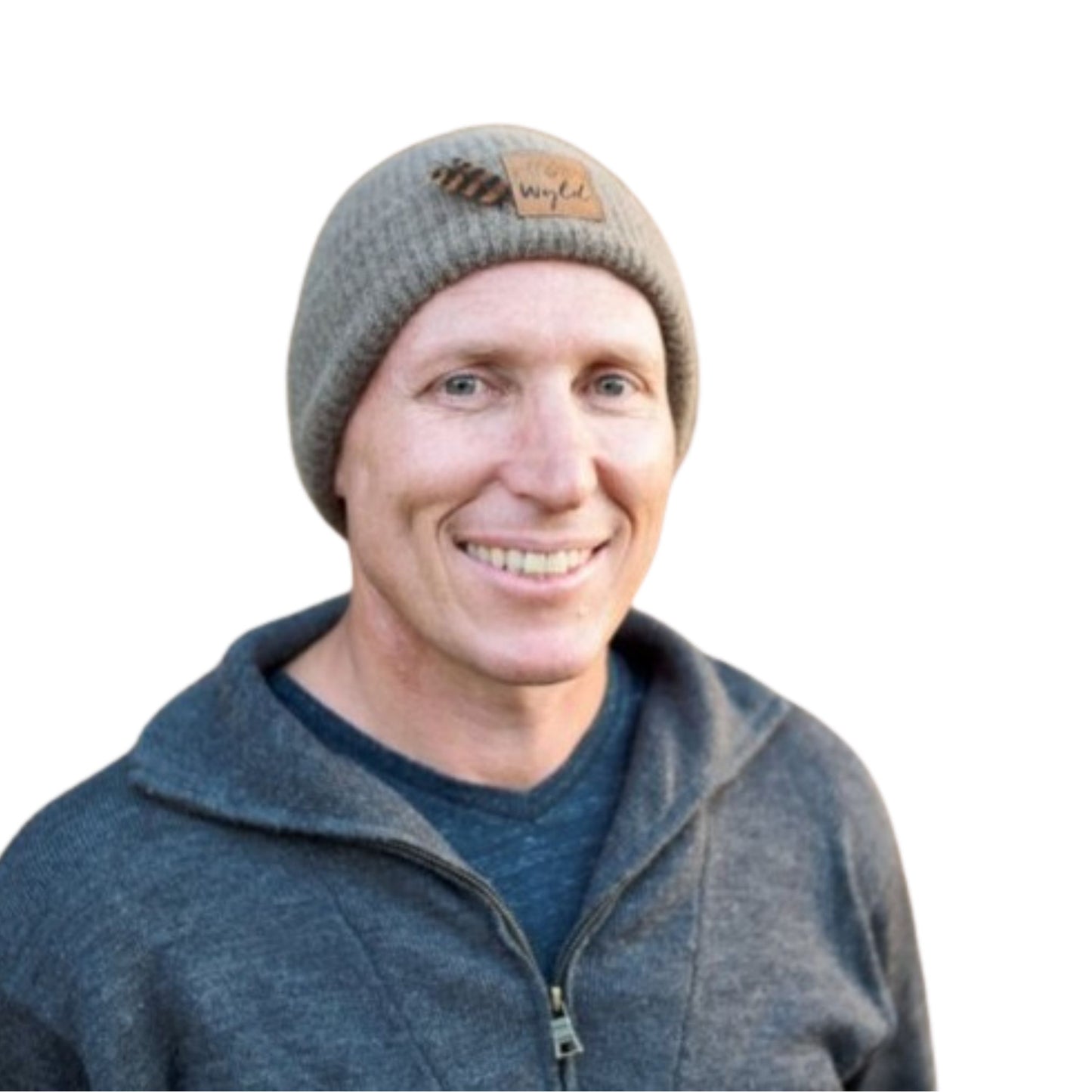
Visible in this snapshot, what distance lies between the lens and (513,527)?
107 inches

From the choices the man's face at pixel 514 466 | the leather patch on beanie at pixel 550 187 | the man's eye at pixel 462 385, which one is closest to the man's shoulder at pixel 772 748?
the man's face at pixel 514 466

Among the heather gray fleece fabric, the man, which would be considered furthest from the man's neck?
the heather gray fleece fabric

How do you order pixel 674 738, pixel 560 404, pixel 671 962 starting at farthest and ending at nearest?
1. pixel 674 738
2. pixel 671 962
3. pixel 560 404

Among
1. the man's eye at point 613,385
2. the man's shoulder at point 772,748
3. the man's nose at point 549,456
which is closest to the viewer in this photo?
the man's nose at point 549,456

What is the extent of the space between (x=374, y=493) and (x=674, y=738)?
0.67 m

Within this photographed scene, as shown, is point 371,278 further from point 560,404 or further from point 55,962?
point 55,962

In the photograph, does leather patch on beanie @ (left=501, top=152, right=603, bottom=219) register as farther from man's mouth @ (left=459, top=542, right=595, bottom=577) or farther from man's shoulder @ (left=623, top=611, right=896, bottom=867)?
man's shoulder @ (left=623, top=611, right=896, bottom=867)

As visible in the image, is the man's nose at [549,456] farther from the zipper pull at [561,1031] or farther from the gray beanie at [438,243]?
the zipper pull at [561,1031]

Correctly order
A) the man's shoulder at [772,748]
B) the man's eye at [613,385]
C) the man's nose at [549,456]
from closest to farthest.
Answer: the man's nose at [549,456], the man's eye at [613,385], the man's shoulder at [772,748]

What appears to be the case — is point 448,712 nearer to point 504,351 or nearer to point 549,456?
point 549,456

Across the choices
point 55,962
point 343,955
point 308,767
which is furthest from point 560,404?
point 55,962

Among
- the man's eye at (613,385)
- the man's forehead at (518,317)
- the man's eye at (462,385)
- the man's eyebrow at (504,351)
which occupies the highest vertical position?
the man's forehead at (518,317)

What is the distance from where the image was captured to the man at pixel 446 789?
2717 mm

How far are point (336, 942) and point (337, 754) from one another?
0.29 m
